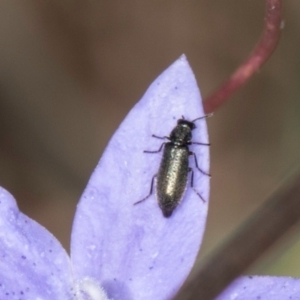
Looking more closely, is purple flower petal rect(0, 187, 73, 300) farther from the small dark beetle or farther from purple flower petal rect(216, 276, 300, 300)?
purple flower petal rect(216, 276, 300, 300)

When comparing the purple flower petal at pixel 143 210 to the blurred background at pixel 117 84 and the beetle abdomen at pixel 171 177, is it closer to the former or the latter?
the beetle abdomen at pixel 171 177

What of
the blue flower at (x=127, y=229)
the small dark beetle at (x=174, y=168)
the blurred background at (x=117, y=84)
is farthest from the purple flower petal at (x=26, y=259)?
the blurred background at (x=117, y=84)

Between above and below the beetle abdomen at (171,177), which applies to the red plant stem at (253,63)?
above

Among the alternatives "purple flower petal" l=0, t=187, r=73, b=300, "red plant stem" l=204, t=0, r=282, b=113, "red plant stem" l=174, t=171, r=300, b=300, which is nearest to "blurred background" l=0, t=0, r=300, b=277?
"red plant stem" l=204, t=0, r=282, b=113

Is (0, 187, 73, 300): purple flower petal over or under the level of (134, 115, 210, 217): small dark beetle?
under

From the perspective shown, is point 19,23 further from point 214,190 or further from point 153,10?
point 214,190

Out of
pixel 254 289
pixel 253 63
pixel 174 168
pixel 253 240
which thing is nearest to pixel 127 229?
pixel 174 168

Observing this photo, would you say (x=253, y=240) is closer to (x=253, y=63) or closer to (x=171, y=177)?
(x=171, y=177)
